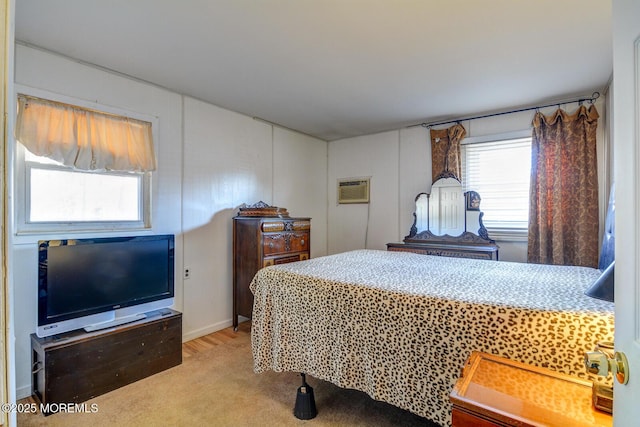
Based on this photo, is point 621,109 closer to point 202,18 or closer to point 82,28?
point 202,18

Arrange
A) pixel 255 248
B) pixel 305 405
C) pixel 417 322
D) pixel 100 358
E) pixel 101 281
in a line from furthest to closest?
pixel 255 248
pixel 101 281
pixel 100 358
pixel 305 405
pixel 417 322

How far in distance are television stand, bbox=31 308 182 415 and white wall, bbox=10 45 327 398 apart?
1.23 ft

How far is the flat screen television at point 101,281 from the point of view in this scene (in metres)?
2.12

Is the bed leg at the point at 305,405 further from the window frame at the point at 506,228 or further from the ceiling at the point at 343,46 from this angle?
the window frame at the point at 506,228

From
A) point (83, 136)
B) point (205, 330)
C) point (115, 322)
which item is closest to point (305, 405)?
point (115, 322)

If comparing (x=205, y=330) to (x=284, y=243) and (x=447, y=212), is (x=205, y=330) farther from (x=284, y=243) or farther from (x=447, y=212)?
(x=447, y=212)

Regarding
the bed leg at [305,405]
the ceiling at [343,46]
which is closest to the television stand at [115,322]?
the bed leg at [305,405]

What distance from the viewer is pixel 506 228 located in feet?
11.9

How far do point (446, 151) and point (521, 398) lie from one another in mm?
3395

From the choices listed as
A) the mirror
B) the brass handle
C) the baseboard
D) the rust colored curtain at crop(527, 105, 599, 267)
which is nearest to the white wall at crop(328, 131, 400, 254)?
the mirror

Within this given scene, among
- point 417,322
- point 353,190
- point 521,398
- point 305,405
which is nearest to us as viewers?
point 521,398

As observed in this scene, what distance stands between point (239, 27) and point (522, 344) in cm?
235

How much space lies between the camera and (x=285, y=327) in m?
2.02

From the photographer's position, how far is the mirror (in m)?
3.75
